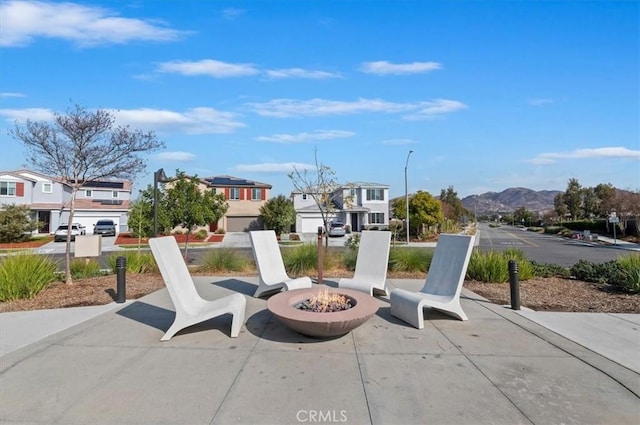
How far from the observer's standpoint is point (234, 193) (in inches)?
1560

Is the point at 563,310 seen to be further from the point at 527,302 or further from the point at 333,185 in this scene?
the point at 333,185

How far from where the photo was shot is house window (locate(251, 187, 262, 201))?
4006 cm

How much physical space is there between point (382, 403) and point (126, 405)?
2.29 meters

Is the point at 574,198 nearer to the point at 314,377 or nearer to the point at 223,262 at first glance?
the point at 223,262

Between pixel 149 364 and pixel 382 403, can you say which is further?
pixel 149 364

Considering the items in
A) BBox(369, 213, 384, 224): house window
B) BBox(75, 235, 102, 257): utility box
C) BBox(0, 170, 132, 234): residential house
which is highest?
BBox(0, 170, 132, 234): residential house

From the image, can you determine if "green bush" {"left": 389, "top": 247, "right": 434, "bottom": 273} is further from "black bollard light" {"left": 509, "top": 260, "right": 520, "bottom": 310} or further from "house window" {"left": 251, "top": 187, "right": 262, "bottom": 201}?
"house window" {"left": 251, "top": 187, "right": 262, "bottom": 201}

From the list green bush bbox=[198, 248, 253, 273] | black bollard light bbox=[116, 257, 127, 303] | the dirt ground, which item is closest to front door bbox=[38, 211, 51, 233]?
the dirt ground

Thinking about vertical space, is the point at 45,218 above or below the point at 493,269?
above

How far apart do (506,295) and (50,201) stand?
4363 centimetres

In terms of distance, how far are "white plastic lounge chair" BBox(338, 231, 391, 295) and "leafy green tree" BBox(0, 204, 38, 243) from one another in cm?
3001

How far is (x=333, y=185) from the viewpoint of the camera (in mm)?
20891

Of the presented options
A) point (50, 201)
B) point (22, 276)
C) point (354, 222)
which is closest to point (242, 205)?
point (354, 222)

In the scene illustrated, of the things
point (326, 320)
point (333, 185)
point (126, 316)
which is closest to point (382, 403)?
point (326, 320)
